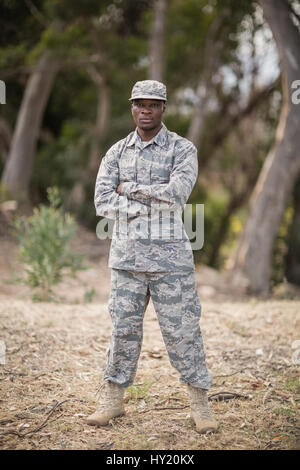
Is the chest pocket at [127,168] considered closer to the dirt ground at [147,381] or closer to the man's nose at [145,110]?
the man's nose at [145,110]

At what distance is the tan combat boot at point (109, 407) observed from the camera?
321 centimetres

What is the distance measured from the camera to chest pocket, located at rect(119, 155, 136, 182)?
3.12m

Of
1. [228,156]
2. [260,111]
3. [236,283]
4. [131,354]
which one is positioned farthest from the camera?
[228,156]

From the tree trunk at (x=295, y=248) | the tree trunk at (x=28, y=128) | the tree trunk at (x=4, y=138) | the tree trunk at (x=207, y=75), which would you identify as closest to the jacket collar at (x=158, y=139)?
Result: the tree trunk at (x=295, y=248)

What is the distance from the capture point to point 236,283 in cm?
808

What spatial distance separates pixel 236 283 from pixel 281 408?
4.60 m

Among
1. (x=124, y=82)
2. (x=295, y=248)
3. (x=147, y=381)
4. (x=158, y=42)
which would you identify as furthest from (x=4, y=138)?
(x=147, y=381)

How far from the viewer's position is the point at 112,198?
3.08 meters

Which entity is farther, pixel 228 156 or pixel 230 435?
pixel 228 156

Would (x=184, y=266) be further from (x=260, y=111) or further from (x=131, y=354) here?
(x=260, y=111)

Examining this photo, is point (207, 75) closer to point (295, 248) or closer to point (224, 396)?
point (295, 248)

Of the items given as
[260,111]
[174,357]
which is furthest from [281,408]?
[260,111]

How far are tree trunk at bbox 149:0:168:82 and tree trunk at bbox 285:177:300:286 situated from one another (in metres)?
3.88

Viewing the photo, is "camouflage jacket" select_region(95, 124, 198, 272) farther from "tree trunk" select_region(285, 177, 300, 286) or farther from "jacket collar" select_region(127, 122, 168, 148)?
"tree trunk" select_region(285, 177, 300, 286)
